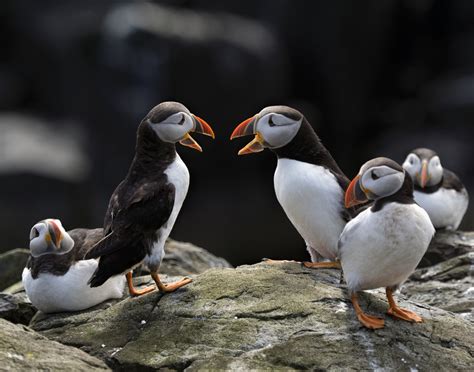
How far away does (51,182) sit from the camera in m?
19.5

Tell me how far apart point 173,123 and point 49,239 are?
1.10 metres

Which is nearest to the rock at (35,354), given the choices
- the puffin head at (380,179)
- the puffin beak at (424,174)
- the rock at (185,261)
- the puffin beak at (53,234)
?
the puffin beak at (53,234)

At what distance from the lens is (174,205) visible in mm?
5434

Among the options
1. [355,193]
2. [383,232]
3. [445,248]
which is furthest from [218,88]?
[383,232]

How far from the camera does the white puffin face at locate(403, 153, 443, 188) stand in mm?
7555

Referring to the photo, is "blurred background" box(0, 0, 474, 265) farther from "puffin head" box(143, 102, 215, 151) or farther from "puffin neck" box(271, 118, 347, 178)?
"puffin head" box(143, 102, 215, 151)

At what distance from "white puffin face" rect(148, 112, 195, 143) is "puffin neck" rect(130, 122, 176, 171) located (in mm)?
66

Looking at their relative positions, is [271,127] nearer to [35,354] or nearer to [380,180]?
[380,180]

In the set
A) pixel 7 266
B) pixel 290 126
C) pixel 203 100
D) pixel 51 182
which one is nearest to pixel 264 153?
pixel 203 100

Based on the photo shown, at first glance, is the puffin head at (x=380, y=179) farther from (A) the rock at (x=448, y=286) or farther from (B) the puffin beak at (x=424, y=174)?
(B) the puffin beak at (x=424, y=174)

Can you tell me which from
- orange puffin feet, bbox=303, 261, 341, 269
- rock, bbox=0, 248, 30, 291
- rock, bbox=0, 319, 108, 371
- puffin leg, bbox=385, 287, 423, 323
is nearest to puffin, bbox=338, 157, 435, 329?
puffin leg, bbox=385, 287, 423, 323

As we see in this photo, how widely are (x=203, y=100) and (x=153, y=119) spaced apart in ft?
50.1

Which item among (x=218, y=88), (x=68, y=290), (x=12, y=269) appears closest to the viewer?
(x=68, y=290)

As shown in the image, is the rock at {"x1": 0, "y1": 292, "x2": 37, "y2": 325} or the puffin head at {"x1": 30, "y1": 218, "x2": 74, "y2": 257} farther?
the rock at {"x1": 0, "y1": 292, "x2": 37, "y2": 325}
